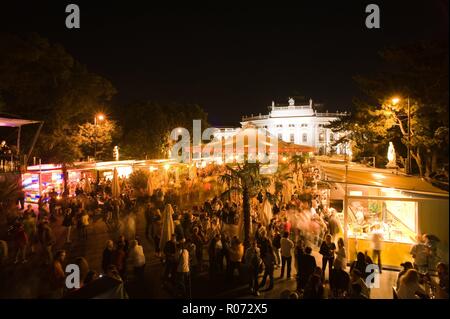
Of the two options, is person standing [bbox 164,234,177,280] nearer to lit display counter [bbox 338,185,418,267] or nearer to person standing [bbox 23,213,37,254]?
lit display counter [bbox 338,185,418,267]

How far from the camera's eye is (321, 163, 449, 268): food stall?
7.36 metres

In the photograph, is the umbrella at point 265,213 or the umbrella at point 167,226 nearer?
the umbrella at point 167,226

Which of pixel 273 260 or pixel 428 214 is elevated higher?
pixel 428 214

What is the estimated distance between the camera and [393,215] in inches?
370

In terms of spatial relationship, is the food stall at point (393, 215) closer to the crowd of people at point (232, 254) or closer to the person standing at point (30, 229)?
the crowd of people at point (232, 254)

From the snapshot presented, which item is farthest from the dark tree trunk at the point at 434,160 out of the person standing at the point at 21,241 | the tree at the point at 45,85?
the tree at the point at 45,85

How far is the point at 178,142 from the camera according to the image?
44969mm

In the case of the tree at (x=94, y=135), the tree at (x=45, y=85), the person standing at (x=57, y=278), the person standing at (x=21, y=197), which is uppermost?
the tree at (x=45, y=85)

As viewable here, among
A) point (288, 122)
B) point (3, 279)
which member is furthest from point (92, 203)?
point (288, 122)

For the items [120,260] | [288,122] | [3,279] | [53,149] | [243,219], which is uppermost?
[288,122]

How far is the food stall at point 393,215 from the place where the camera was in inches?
290

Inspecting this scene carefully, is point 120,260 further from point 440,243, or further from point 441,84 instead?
point 441,84
